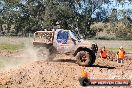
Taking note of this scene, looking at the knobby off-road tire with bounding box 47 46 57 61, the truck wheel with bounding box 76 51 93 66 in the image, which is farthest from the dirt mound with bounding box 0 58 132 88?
the knobby off-road tire with bounding box 47 46 57 61

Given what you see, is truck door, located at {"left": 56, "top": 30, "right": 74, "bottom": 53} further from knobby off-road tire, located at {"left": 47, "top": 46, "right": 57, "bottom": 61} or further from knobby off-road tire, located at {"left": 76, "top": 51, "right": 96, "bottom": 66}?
knobby off-road tire, located at {"left": 76, "top": 51, "right": 96, "bottom": 66}

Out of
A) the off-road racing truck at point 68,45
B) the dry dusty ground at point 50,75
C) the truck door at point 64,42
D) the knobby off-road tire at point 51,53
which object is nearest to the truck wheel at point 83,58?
the off-road racing truck at point 68,45

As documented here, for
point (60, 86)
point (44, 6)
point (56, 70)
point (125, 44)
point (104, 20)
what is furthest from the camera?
point (104, 20)

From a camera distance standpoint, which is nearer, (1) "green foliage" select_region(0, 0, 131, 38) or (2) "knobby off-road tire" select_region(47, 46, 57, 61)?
(2) "knobby off-road tire" select_region(47, 46, 57, 61)

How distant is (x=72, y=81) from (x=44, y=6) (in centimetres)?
5569

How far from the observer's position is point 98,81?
43.3ft

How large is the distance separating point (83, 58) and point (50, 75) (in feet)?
11.3

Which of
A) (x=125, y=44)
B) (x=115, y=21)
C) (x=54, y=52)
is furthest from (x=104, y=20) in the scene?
(x=54, y=52)

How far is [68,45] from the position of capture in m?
23.6

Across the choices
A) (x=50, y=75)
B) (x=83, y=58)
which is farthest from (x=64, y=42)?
(x=50, y=75)

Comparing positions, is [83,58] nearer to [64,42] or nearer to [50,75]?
[64,42]

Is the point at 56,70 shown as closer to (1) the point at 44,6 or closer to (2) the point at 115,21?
(1) the point at 44,6

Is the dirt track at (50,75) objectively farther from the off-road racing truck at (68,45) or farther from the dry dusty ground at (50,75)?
the off-road racing truck at (68,45)

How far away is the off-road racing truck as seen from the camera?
2300 cm
